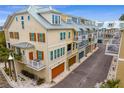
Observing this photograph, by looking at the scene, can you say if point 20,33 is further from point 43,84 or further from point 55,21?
point 43,84

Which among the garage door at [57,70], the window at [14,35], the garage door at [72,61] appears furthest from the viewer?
the garage door at [72,61]

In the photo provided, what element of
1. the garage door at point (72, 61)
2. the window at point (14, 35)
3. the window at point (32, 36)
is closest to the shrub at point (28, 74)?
the window at point (32, 36)

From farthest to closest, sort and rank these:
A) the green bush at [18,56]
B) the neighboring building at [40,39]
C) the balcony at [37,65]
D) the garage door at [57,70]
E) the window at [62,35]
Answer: the window at [62,35] < the garage door at [57,70] < the green bush at [18,56] < the neighboring building at [40,39] < the balcony at [37,65]

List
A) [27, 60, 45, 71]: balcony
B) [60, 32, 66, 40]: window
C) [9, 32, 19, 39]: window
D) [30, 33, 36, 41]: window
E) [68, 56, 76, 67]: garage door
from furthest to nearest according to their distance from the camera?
1. [68, 56, 76, 67]: garage door
2. [9, 32, 19, 39]: window
3. [60, 32, 66, 40]: window
4. [30, 33, 36, 41]: window
5. [27, 60, 45, 71]: balcony

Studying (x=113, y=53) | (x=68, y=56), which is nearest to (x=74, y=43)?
(x=68, y=56)

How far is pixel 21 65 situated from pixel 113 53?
11.1 m

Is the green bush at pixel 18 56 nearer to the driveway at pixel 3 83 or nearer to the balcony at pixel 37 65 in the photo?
the balcony at pixel 37 65

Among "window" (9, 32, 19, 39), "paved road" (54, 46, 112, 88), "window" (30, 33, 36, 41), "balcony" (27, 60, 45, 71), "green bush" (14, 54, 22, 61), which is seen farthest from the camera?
"window" (9, 32, 19, 39)

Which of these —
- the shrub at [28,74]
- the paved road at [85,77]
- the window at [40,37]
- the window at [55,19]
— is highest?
the window at [55,19]

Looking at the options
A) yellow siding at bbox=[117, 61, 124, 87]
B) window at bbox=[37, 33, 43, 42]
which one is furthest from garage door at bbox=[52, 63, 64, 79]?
yellow siding at bbox=[117, 61, 124, 87]

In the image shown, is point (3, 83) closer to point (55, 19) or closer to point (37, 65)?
point (37, 65)

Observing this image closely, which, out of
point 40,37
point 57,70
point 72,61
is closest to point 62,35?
point 40,37

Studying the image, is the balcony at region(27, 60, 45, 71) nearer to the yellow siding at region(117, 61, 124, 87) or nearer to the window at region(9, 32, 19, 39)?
the window at region(9, 32, 19, 39)

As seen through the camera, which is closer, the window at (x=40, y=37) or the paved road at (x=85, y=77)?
the window at (x=40, y=37)
